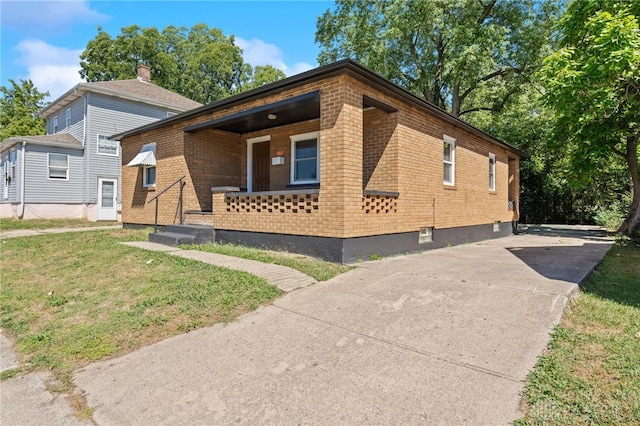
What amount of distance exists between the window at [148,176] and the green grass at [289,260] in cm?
485

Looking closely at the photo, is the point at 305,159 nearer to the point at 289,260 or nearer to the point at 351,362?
the point at 289,260

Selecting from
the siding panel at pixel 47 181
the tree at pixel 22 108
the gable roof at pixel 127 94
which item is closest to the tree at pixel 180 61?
the tree at pixel 22 108

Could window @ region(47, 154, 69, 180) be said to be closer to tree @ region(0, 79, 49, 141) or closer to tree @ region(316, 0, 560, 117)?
tree @ region(316, 0, 560, 117)

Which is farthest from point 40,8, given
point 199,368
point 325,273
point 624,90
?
point 624,90

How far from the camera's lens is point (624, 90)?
311 inches

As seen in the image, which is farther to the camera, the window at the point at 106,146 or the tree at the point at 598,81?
the window at the point at 106,146

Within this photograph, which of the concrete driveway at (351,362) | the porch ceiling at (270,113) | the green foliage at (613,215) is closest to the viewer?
the concrete driveway at (351,362)

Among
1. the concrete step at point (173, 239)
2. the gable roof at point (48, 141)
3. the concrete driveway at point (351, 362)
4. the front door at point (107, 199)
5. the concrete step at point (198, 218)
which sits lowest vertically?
the concrete driveway at point (351, 362)

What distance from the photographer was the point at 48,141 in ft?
A: 59.4

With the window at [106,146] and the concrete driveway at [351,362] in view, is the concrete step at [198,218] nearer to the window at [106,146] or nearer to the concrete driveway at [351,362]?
the concrete driveway at [351,362]

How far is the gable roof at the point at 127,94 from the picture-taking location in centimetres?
1850

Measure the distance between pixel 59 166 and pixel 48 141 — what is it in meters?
1.35

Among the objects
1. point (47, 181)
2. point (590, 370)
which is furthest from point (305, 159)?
point (47, 181)

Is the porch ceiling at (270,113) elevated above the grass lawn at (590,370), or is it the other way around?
the porch ceiling at (270,113)
